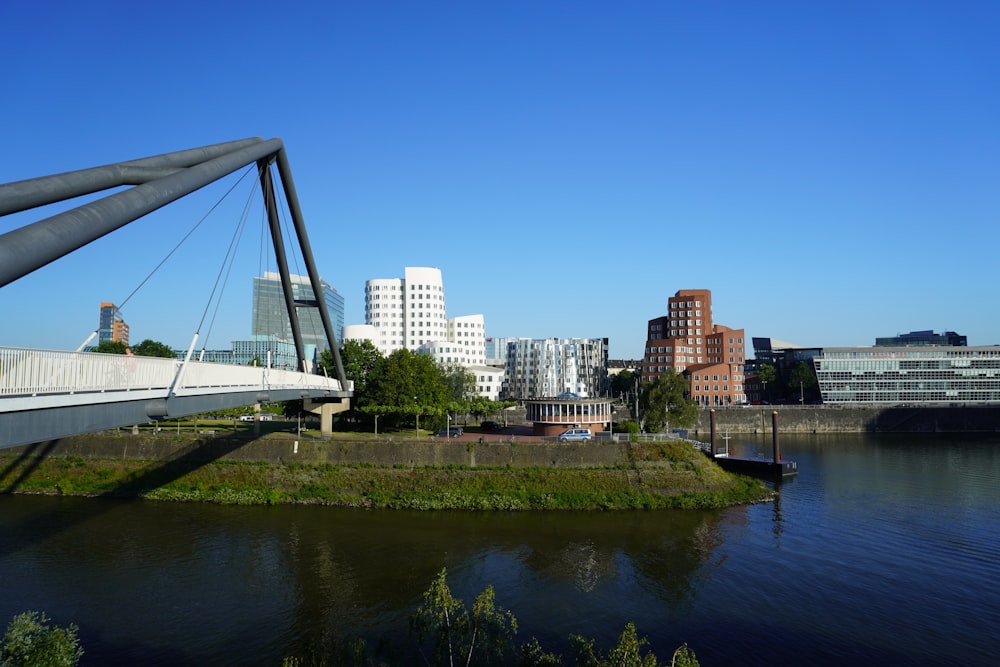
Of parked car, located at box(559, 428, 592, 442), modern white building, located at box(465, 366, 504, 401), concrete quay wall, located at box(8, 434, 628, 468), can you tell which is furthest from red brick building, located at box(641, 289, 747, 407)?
concrete quay wall, located at box(8, 434, 628, 468)

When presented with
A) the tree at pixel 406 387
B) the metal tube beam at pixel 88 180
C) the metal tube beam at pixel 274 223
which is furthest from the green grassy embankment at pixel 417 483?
the metal tube beam at pixel 88 180

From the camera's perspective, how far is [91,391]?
43.9ft

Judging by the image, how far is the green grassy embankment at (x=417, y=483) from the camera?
38.3 metres

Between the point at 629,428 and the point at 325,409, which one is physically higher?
the point at 325,409

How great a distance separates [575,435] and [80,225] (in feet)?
127

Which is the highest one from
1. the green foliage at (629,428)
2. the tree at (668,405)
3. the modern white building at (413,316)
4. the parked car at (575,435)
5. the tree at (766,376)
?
the modern white building at (413,316)

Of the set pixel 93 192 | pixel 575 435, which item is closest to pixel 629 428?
pixel 575 435

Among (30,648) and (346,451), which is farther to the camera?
(346,451)

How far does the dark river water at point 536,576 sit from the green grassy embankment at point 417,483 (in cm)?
171

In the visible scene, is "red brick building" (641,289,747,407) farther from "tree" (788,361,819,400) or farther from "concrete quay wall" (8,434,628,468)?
"concrete quay wall" (8,434,628,468)

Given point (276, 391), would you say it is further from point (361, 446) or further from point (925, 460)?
point (925, 460)

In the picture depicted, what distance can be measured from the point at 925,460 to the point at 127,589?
216 ft

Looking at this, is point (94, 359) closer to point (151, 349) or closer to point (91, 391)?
point (91, 391)

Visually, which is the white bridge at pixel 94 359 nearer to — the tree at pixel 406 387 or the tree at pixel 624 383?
the tree at pixel 406 387
